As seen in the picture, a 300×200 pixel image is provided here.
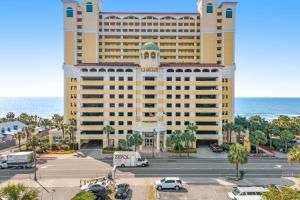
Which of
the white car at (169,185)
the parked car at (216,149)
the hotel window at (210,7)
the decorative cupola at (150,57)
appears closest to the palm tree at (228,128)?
the parked car at (216,149)

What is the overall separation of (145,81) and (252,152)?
35.0 meters

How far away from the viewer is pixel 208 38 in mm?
99688

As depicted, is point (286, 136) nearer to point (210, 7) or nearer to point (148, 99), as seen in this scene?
point (148, 99)

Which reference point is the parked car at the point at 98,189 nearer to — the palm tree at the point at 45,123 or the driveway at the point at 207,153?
the driveway at the point at 207,153

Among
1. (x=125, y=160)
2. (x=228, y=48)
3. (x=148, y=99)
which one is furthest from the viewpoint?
(x=228, y=48)

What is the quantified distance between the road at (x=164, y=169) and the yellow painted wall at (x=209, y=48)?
4429cm

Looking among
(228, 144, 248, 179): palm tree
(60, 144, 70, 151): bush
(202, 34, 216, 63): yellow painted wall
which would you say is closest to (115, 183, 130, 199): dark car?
(228, 144, 248, 179): palm tree

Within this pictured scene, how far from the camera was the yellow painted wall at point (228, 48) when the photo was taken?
98.6 meters

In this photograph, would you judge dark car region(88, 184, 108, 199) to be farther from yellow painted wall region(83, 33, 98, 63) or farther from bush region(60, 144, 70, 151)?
yellow painted wall region(83, 33, 98, 63)

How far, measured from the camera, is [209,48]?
327ft

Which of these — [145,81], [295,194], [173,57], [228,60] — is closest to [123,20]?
[173,57]

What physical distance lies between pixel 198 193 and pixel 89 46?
2827 inches

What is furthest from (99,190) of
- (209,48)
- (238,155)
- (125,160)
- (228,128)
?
(209,48)

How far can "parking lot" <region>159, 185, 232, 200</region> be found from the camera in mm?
40969
